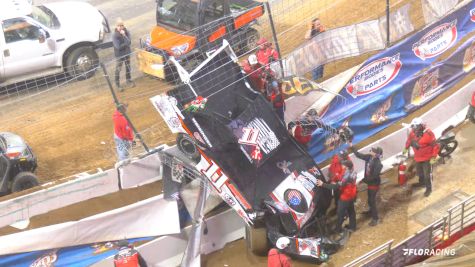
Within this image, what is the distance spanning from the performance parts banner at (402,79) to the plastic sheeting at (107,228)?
3.08 m

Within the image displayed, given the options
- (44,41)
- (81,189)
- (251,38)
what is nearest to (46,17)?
(44,41)

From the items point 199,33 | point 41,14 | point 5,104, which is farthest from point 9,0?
point 199,33

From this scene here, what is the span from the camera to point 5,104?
1559cm

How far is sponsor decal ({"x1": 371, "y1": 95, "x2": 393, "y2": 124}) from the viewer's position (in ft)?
41.5

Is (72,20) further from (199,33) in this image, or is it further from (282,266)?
(282,266)

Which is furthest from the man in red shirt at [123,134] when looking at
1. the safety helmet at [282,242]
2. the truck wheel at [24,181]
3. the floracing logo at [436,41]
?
the floracing logo at [436,41]

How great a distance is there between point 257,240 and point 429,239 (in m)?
2.68

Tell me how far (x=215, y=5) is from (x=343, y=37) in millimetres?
3612

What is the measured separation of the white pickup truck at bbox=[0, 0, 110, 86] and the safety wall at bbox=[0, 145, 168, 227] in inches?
205

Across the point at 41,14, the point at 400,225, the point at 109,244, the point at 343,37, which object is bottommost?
the point at 400,225

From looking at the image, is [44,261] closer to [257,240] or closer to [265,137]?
[257,240]

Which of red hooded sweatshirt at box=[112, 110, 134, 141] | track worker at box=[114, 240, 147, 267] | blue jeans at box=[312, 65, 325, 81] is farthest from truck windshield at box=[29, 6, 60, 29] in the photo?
track worker at box=[114, 240, 147, 267]

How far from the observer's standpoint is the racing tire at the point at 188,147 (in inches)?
391

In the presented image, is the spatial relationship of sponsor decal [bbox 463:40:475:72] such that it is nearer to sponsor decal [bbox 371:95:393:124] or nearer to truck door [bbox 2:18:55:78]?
sponsor decal [bbox 371:95:393:124]
